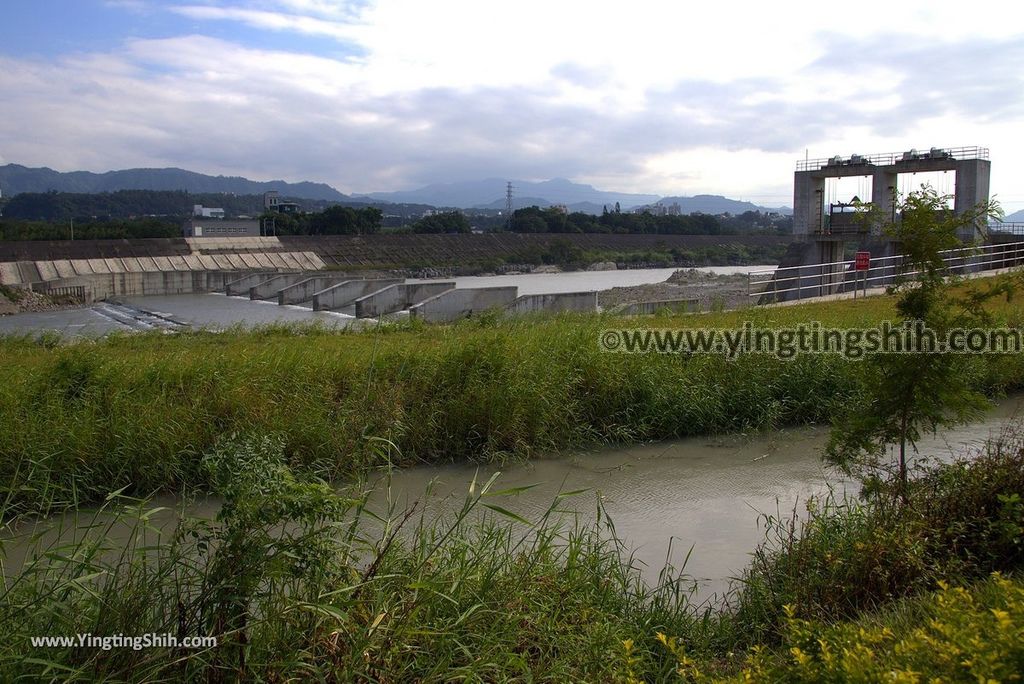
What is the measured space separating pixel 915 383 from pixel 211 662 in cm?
410

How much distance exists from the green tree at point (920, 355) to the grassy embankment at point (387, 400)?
3.71 metres

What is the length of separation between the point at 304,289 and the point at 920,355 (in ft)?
96.0

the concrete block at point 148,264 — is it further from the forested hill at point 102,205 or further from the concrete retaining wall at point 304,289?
the forested hill at point 102,205

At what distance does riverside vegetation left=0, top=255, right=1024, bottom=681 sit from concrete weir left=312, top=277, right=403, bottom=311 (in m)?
20.7

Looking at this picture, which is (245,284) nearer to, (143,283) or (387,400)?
(143,283)

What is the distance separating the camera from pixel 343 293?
29.0 meters

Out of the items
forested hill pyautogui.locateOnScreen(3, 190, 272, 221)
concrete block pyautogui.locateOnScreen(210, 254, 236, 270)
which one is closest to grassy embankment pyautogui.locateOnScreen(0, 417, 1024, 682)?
concrete block pyautogui.locateOnScreen(210, 254, 236, 270)

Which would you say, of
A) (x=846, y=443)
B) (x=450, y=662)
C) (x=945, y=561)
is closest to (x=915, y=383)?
(x=846, y=443)

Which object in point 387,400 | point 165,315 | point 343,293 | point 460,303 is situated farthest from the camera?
point 343,293

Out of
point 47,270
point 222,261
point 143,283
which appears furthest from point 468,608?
point 222,261

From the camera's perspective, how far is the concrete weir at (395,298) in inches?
984

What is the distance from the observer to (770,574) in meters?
4.32

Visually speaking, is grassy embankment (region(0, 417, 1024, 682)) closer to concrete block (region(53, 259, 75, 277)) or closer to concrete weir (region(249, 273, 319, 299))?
concrete weir (region(249, 273, 319, 299))

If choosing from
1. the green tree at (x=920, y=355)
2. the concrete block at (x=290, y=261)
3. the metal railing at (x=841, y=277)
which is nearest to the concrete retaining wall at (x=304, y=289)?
the metal railing at (x=841, y=277)
